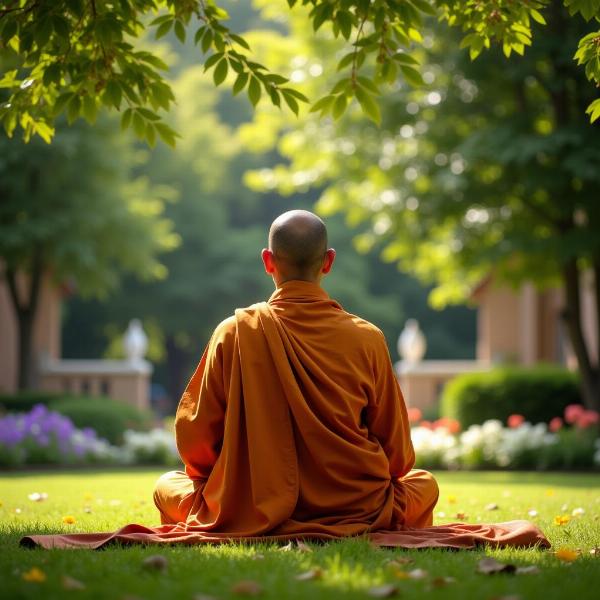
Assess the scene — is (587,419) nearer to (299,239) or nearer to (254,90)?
(254,90)

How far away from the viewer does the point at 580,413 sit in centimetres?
1309

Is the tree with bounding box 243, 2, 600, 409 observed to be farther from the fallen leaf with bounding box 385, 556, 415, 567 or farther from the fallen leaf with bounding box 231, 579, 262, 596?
the fallen leaf with bounding box 231, 579, 262, 596

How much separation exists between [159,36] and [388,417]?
265cm

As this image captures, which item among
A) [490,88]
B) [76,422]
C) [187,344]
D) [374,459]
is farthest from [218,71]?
[187,344]

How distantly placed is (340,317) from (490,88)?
957cm

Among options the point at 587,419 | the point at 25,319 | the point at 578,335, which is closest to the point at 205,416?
the point at 587,419

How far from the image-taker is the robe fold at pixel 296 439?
470 cm

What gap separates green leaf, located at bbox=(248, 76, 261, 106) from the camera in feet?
18.2

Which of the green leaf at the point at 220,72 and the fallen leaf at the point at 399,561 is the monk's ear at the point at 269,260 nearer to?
the green leaf at the point at 220,72

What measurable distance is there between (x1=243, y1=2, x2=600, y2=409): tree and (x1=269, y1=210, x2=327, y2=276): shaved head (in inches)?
287

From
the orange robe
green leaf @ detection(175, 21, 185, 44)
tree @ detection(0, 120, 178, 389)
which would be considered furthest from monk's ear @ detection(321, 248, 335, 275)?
tree @ detection(0, 120, 178, 389)

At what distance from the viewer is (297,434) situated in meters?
4.80

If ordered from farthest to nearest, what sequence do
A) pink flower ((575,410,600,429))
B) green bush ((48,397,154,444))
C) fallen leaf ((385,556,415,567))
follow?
green bush ((48,397,154,444))
pink flower ((575,410,600,429))
fallen leaf ((385,556,415,567))

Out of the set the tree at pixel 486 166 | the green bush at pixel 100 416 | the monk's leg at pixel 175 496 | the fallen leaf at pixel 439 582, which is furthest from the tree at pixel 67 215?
the fallen leaf at pixel 439 582
